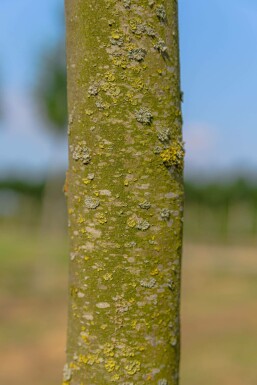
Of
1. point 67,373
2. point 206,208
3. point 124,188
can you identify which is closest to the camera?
point 124,188

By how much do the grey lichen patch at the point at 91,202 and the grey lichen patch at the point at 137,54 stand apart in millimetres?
406

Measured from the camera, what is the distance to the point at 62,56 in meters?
15.3

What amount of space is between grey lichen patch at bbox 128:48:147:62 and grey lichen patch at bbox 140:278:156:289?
2.01 feet

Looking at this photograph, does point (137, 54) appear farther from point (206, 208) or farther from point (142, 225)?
point (206, 208)

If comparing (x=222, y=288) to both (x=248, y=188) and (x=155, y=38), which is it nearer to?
(x=155, y=38)

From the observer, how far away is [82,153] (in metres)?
1.62

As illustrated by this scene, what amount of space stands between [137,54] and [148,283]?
64 centimetres

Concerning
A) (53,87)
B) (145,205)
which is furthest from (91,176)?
(53,87)

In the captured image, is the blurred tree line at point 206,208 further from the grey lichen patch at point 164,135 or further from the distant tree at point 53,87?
the grey lichen patch at point 164,135

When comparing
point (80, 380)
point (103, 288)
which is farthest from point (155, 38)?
point (80, 380)

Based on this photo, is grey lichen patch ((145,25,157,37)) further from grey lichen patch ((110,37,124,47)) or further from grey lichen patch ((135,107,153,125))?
grey lichen patch ((135,107,153,125))

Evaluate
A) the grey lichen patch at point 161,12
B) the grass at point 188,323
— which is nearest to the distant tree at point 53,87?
the grass at point 188,323

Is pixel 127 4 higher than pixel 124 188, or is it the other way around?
pixel 127 4

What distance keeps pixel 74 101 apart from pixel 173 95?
0.29 m
